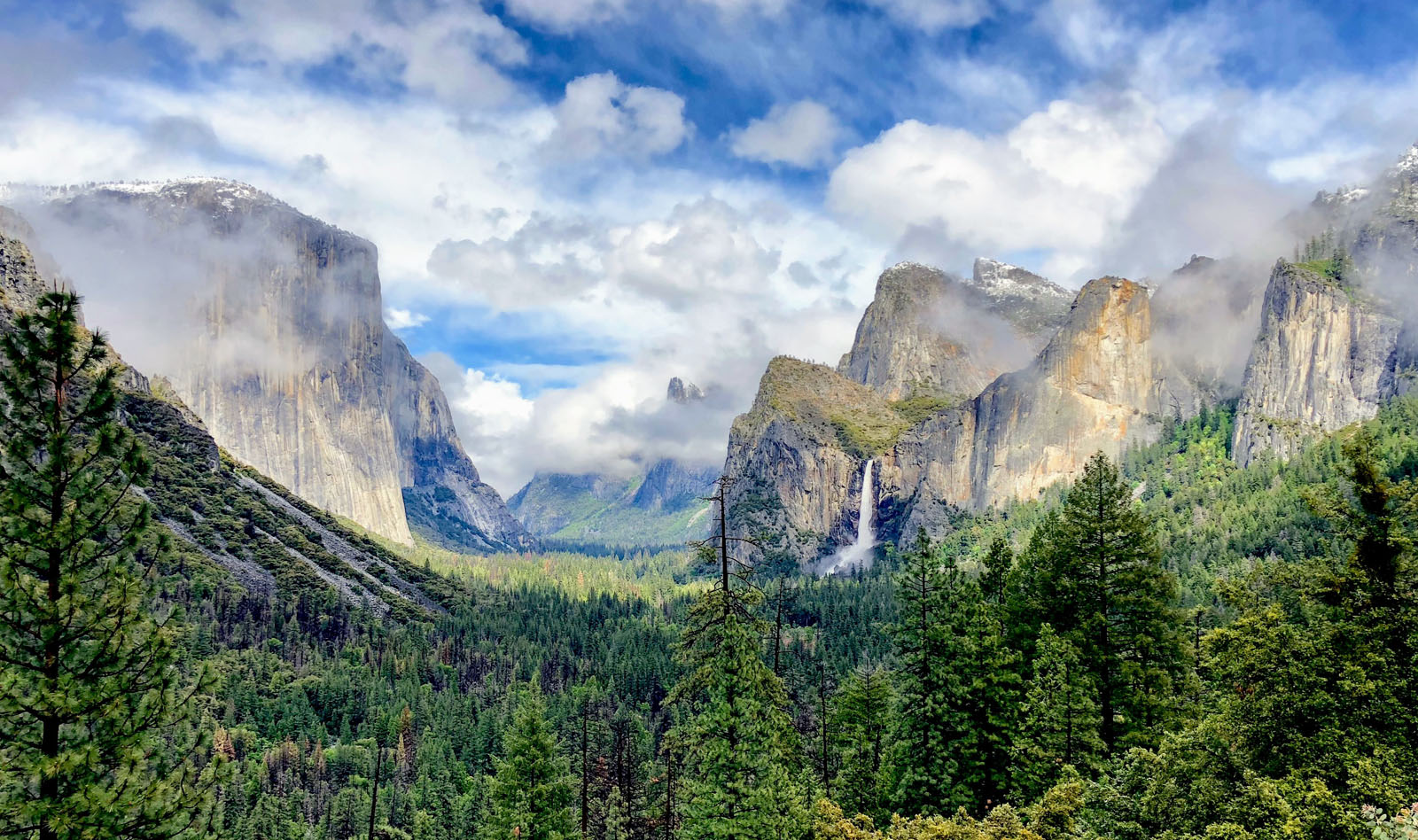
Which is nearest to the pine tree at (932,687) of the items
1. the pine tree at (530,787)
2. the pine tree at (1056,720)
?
the pine tree at (1056,720)

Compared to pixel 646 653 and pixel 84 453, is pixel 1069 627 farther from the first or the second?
pixel 646 653

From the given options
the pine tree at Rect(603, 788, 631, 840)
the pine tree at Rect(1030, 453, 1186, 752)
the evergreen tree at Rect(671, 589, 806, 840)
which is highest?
the pine tree at Rect(1030, 453, 1186, 752)

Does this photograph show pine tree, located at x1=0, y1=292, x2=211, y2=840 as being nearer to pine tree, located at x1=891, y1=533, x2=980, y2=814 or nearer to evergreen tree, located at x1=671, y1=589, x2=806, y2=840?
evergreen tree, located at x1=671, y1=589, x2=806, y2=840

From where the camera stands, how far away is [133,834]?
13820 mm

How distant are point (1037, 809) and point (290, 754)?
111758mm

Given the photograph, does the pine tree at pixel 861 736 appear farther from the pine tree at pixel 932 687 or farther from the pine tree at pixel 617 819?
the pine tree at pixel 617 819

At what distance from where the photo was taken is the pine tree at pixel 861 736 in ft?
126

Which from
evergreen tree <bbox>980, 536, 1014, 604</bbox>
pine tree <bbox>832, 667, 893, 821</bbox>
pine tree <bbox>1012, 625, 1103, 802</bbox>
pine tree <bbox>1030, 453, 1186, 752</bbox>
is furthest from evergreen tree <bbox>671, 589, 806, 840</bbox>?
evergreen tree <bbox>980, 536, 1014, 604</bbox>

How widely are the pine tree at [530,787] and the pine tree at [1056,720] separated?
23.6 m

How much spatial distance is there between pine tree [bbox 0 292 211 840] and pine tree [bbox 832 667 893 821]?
101 feet

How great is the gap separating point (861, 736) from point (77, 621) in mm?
34855

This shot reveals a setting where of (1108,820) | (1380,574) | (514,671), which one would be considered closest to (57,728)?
(1108,820)

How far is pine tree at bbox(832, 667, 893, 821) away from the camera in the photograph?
126 ft

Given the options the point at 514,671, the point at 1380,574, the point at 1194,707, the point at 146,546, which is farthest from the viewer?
the point at 514,671
